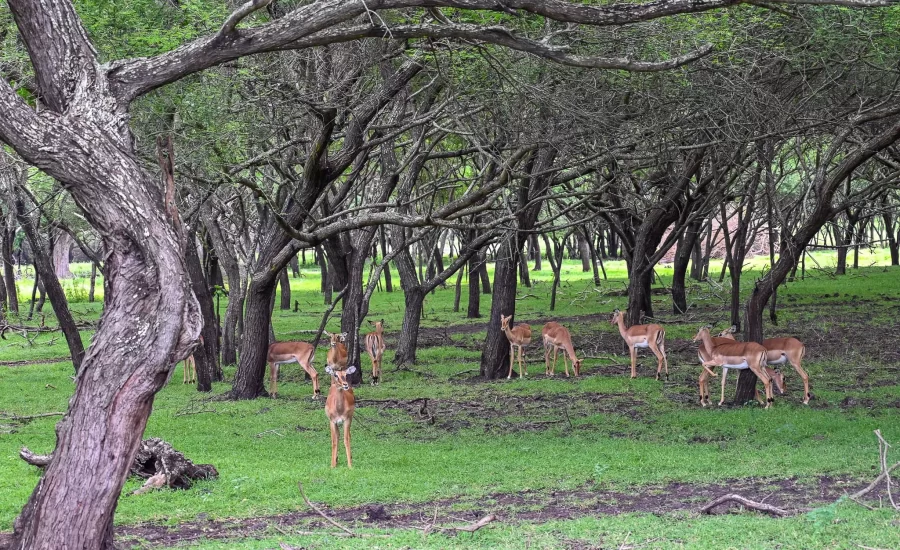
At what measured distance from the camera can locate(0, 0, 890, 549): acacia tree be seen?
244 inches

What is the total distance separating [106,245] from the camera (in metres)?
6.71

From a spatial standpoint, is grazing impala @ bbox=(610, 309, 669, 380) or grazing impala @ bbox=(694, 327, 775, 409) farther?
grazing impala @ bbox=(610, 309, 669, 380)

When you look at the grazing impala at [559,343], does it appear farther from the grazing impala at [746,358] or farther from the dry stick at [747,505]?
the dry stick at [747,505]

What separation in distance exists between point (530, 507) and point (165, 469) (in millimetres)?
3566

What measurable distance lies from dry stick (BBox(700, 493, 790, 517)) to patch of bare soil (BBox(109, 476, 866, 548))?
18 centimetres

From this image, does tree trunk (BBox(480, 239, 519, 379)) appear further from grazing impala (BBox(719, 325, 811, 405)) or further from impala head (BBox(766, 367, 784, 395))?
impala head (BBox(766, 367, 784, 395))

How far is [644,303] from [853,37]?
13031 millimetres

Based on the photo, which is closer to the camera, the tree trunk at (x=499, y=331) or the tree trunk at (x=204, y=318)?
the tree trunk at (x=204, y=318)

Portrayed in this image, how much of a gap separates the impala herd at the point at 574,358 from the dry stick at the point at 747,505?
13.3ft

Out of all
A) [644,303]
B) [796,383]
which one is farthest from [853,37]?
[644,303]

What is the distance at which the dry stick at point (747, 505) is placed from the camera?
7.89 meters

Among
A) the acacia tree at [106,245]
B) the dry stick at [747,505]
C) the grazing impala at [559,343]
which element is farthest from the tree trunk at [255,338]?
the dry stick at [747,505]

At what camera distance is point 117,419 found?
20.4 feet

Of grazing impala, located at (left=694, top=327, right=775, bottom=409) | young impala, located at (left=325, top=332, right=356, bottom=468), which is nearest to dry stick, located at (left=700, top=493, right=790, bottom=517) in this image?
young impala, located at (left=325, top=332, right=356, bottom=468)
